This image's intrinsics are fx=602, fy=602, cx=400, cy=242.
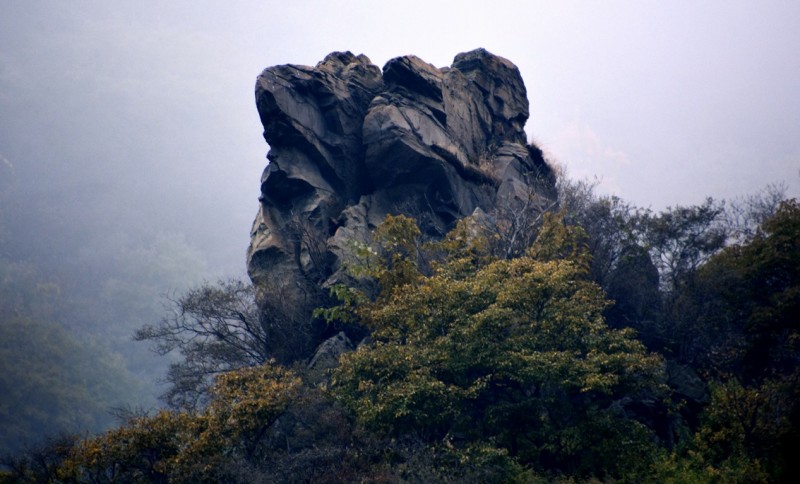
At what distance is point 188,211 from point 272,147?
512ft

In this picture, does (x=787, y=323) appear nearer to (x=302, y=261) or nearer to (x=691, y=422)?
(x=691, y=422)

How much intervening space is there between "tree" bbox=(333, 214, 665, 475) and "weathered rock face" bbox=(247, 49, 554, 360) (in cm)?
853

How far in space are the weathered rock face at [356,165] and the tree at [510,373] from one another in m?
8.53

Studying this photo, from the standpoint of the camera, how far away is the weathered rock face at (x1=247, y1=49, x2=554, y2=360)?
88.9 feet

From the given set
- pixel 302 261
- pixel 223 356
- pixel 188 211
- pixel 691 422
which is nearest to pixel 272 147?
pixel 302 261

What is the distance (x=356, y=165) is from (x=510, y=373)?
635 inches

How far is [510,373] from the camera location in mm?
17000

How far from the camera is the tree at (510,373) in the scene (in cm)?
1627

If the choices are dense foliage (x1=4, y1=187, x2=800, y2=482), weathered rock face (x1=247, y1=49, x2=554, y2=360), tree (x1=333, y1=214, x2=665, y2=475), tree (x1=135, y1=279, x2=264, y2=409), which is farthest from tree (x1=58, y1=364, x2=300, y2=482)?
weathered rock face (x1=247, y1=49, x2=554, y2=360)

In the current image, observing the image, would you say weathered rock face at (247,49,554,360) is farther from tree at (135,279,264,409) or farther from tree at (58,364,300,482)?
tree at (58,364,300,482)

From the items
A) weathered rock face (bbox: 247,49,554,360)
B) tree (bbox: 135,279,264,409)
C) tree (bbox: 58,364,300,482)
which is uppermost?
weathered rock face (bbox: 247,49,554,360)

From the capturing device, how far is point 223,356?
2516cm

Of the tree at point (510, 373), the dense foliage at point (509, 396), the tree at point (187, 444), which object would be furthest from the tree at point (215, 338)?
the tree at point (510, 373)

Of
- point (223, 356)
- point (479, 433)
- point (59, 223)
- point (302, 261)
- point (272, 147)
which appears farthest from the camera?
point (59, 223)
